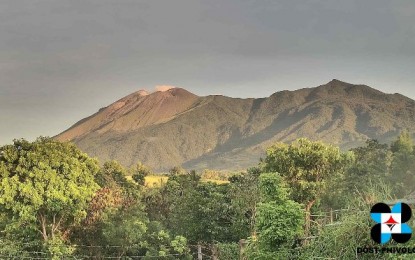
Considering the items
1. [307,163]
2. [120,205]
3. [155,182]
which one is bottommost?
[120,205]

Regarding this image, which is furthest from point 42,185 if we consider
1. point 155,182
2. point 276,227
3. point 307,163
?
point 155,182

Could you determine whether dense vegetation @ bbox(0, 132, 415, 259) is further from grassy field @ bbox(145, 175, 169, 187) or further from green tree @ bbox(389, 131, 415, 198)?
grassy field @ bbox(145, 175, 169, 187)

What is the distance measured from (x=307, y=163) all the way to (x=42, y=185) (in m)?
15.7

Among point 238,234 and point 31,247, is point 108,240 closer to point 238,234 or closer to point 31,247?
point 31,247

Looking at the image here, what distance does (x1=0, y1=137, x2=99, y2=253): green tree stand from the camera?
20.0 meters

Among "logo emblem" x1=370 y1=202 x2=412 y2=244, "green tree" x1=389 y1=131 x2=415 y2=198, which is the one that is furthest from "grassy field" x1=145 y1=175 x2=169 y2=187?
"logo emblem" x1=370 y1=202 x2=412 y2=244

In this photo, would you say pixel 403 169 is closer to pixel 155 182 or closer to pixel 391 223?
pixel 155 182

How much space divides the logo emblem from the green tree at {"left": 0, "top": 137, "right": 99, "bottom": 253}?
17.3 metres

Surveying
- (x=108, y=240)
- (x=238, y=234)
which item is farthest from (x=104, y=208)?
(x=238, y=234)

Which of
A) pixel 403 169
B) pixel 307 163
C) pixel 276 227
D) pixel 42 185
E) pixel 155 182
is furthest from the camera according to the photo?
pixel 155 182

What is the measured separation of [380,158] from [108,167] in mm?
22987

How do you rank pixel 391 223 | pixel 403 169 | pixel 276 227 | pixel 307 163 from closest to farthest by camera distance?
pixel 391 223 < pixel 276 227 < pixel 307 163 < pixel 403 169

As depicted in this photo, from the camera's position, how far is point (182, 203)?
28.1 m

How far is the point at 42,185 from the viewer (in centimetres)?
2033
